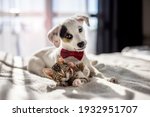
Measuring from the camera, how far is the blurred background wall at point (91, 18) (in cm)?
192

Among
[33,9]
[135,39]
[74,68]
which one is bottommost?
[135,39]

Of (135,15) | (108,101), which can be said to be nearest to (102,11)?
(135,15)

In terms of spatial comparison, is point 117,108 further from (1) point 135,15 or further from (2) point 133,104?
(1) point 135,15

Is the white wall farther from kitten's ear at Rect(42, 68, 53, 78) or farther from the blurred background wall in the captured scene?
kitten's ear at Rect(42, 68, 53, 78)

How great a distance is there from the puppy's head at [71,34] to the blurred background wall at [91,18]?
828 mm

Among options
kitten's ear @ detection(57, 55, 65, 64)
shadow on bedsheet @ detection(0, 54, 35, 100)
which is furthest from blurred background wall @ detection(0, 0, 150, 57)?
kitten's ear @ detection(57, 55, 65, 64)

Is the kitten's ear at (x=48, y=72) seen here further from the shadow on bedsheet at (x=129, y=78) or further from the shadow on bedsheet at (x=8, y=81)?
the shadow on bedsheet at (x=129, y=78)

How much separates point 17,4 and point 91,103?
153cm

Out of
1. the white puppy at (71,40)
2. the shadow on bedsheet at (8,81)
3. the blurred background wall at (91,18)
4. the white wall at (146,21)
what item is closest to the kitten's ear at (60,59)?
the white puppy at (71,40)

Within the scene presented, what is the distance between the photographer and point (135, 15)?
2371 mm

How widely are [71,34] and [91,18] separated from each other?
97 cm

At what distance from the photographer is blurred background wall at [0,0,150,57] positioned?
1922mm

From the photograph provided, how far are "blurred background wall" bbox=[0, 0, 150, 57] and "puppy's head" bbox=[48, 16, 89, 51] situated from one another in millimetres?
828

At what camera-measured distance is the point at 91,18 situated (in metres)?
1.76
